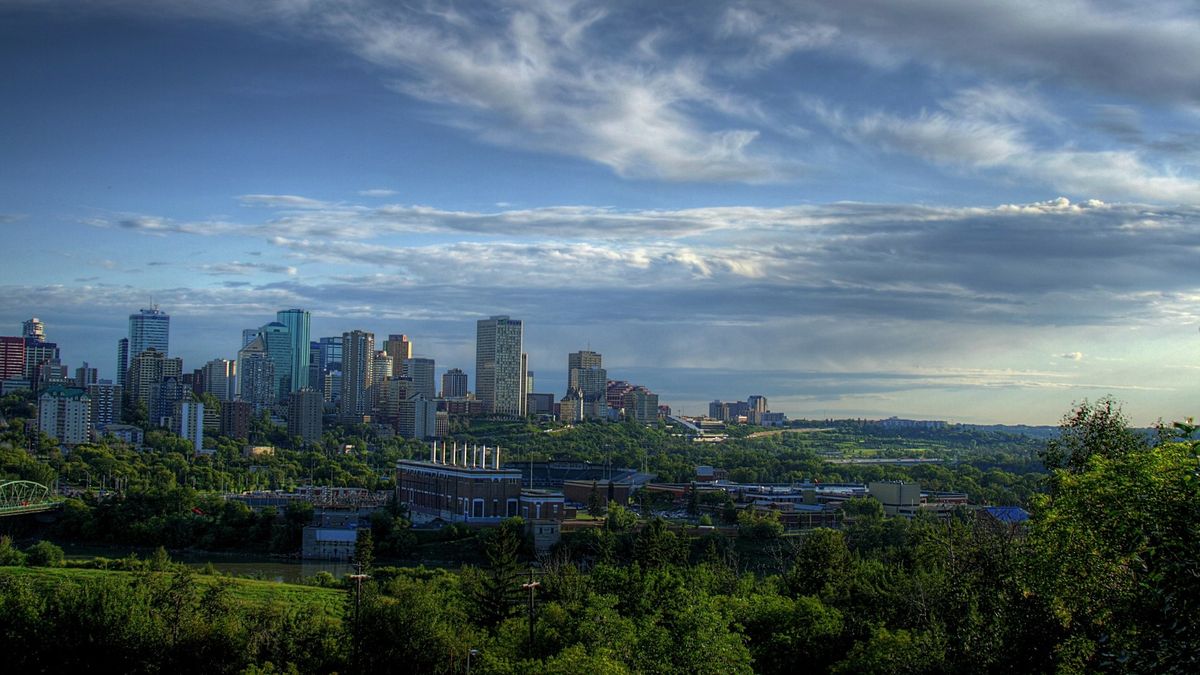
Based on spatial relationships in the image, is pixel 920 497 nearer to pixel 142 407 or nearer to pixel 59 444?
pixel 59 444

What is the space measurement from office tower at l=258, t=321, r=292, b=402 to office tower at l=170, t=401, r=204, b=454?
231ft

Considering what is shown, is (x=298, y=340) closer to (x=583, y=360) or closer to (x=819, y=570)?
(x=583, y=360)

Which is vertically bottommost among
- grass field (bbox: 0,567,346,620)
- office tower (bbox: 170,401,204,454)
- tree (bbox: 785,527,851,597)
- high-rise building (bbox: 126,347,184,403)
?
grass field (bbox: 0,567,346,620)

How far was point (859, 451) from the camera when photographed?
131 meters

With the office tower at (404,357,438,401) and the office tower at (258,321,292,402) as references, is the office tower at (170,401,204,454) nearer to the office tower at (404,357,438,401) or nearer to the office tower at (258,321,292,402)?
the office tower at (404,357,438,401)

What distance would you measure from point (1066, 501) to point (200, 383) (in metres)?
132

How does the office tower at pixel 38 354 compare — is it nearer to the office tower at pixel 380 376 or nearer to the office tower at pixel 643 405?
the office tower at pixel 380 376

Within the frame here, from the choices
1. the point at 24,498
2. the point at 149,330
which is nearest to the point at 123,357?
the point at 149,330

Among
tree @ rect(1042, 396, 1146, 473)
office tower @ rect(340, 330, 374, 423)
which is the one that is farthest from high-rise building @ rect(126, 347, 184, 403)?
tree @ rect(1042, 396, 1146, 473)

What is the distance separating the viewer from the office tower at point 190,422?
88.7 meters

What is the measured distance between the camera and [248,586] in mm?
33219

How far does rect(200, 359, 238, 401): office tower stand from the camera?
436 feet

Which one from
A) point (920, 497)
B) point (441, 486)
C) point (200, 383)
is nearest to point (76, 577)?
point (441, 486)

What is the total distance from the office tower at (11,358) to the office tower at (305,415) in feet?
140
